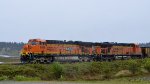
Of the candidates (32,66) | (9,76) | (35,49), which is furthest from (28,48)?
(9,76)

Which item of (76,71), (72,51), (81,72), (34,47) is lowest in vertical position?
(81,72)

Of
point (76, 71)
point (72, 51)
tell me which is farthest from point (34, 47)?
point (76, 71)

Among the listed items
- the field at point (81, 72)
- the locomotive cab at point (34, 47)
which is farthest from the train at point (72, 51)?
the field at point (81, 72)

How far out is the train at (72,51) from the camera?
49.8m

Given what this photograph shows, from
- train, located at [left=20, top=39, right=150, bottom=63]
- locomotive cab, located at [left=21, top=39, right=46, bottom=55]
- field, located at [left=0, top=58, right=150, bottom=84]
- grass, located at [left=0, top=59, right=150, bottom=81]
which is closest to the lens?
field, located at [left=0, top=58, right=150, bottom=84]

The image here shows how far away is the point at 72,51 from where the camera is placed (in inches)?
2221

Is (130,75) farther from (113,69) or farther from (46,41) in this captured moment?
(46,41)

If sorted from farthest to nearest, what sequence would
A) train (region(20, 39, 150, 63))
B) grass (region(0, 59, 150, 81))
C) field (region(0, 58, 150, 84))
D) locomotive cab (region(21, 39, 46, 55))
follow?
1. train (region(20, 39, 150, 63))
2. locomotive cab (region(21, 39, 46, 55))
3. grass (region(0, 59, 150, 81))
4. field (region(0, 58, 150, 84))

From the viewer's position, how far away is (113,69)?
47.0 m

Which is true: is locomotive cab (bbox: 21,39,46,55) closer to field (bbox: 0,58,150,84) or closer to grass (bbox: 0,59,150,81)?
field (bbox: 0,58,150,84)

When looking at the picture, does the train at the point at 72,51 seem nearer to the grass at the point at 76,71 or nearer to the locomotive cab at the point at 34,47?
the locomotive cab at the point at 34,47

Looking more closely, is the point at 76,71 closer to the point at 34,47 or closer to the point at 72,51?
the point at 34,47

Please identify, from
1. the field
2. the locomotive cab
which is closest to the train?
the locomotive cab

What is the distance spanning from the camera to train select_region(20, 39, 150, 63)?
49844 millimetres
